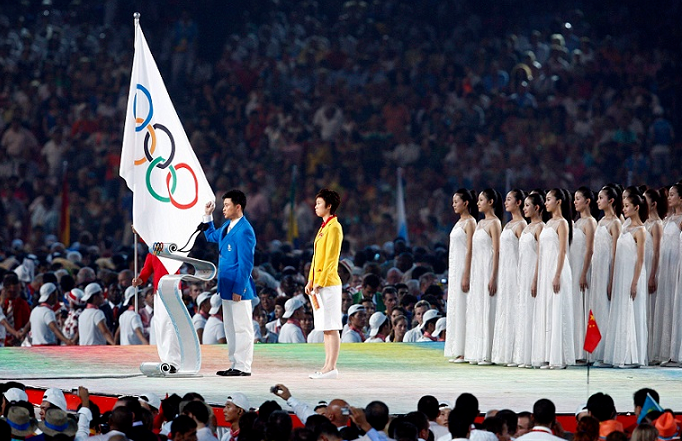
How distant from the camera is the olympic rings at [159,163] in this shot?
433 inches

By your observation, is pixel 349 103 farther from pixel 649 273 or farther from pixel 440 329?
pixel 649 273

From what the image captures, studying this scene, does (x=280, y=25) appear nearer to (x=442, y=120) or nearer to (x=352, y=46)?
(x=352, y=46)

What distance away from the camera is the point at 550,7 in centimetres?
2761

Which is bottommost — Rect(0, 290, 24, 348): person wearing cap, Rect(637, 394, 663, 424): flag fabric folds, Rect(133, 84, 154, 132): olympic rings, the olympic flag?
Rect(637, 394, 663, 424): flag fabric folds

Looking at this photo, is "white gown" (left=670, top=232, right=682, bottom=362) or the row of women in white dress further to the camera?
"white gown" (left=670, top=232, right=682, bottom=362)

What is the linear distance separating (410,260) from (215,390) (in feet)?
25.6

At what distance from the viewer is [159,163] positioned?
433 inches

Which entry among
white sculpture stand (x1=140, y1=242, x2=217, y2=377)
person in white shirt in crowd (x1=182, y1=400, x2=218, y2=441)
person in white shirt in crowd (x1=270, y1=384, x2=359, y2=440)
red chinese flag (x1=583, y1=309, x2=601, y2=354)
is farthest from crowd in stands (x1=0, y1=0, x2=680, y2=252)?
person in white shirt in crowd (x1=182, y1=400, x2=218, y2=441)

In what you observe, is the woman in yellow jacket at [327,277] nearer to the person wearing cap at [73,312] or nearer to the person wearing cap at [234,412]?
the person wearing cap at [234,412]

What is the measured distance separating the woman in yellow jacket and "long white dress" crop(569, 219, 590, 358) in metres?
2.41

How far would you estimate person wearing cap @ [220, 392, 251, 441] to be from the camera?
26.1ft

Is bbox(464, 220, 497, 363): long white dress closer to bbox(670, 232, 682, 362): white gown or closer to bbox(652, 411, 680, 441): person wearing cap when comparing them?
bbox(670, 232, 682, 362): white gown

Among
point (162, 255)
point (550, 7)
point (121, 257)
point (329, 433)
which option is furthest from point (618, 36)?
point (329, 433)

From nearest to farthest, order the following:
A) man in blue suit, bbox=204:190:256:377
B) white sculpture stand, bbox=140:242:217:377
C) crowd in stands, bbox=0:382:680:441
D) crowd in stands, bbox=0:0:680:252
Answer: crowd in stands, bbox=0:382:680:441 < white sculpture stand, bbox=140:242:217:377 < man in blue suit, bbox=204:190:256:377 < crowd in stands, bbox=0:0:680:252
